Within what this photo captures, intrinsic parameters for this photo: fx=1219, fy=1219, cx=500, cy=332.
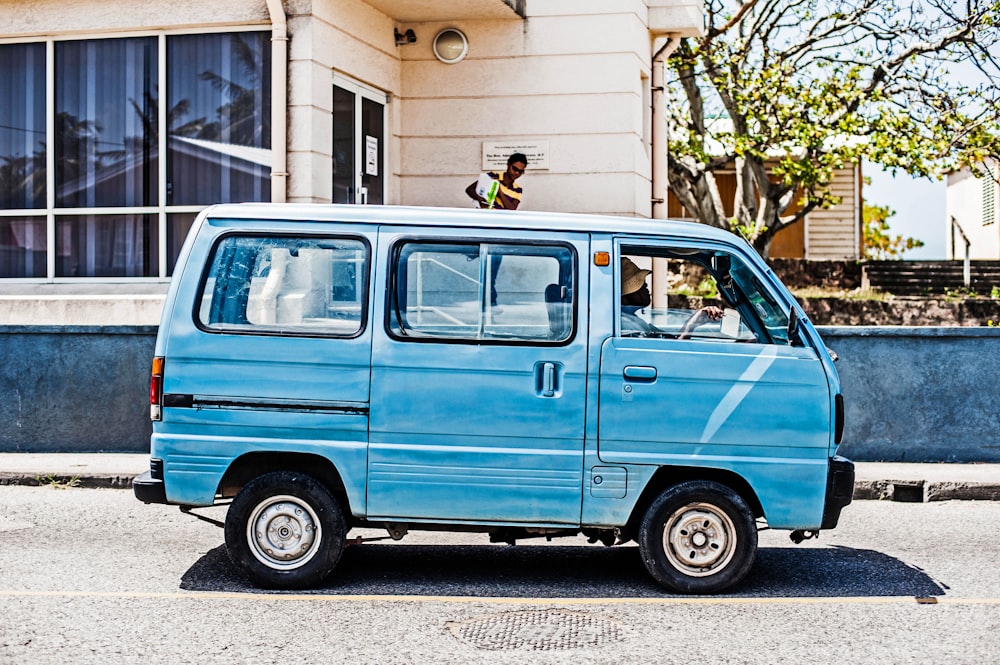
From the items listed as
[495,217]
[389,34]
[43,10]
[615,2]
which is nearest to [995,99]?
[615,2]

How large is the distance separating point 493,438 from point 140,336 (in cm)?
614

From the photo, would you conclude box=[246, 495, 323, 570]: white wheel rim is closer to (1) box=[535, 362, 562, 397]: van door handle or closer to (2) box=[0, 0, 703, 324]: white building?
(1) box=[535, 362, 562, 397]: van door handle

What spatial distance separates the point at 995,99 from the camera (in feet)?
69.6

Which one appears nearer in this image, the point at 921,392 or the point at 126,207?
the point at 921,392

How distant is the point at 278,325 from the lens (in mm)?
6742

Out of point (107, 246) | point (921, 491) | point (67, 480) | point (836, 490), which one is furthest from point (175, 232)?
point (836, 490)

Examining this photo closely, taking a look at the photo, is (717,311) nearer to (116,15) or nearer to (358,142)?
(358,142)

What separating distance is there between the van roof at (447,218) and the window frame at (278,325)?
10 cm

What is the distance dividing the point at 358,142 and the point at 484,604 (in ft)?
26.9

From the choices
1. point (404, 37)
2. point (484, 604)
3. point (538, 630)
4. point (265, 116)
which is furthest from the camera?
point (404, 37)

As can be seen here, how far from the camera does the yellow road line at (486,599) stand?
260 inches

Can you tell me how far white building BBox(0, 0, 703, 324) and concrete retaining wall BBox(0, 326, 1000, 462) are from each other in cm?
99

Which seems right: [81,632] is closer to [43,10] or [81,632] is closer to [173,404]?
[173,404]

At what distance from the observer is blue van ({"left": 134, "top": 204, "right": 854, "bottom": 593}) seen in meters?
6.66
